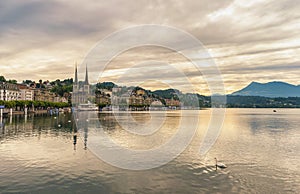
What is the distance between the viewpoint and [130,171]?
26.4 metres

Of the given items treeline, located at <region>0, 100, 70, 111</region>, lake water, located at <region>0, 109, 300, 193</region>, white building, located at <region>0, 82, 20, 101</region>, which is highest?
white building, located at <region>0, 82, 20, 101</region>

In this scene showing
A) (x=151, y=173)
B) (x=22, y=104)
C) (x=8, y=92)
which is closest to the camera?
(x=151, y=173)

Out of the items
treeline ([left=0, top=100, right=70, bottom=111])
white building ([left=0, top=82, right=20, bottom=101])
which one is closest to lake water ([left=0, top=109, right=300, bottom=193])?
treeline ([left=0, top=100, right=70, bottom=111])

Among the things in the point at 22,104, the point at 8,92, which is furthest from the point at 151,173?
the point at 8,92

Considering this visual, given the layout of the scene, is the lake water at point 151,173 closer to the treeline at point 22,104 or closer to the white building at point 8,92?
the treeline at point 22,104

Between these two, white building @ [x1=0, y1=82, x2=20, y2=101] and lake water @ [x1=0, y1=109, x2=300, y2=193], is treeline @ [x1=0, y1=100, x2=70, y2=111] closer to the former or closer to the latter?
white building @ [x1=0, y1=82, x2=20, y2=101]

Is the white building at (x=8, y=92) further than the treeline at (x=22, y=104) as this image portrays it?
Yes

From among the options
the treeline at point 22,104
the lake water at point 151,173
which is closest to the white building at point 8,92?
the treeline at point 22,104

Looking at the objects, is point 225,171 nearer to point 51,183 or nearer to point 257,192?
point 257,192

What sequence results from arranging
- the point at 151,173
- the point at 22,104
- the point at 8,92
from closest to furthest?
1. the point at 151,173
2. the point at 22,104
3. the point at 8,92

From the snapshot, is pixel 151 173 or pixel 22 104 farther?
pixel 22 104

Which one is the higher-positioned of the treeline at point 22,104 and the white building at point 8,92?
the white building at point 8,92

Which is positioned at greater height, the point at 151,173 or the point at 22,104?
the point at 22,104

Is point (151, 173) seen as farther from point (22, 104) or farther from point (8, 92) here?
point (8, 92)
